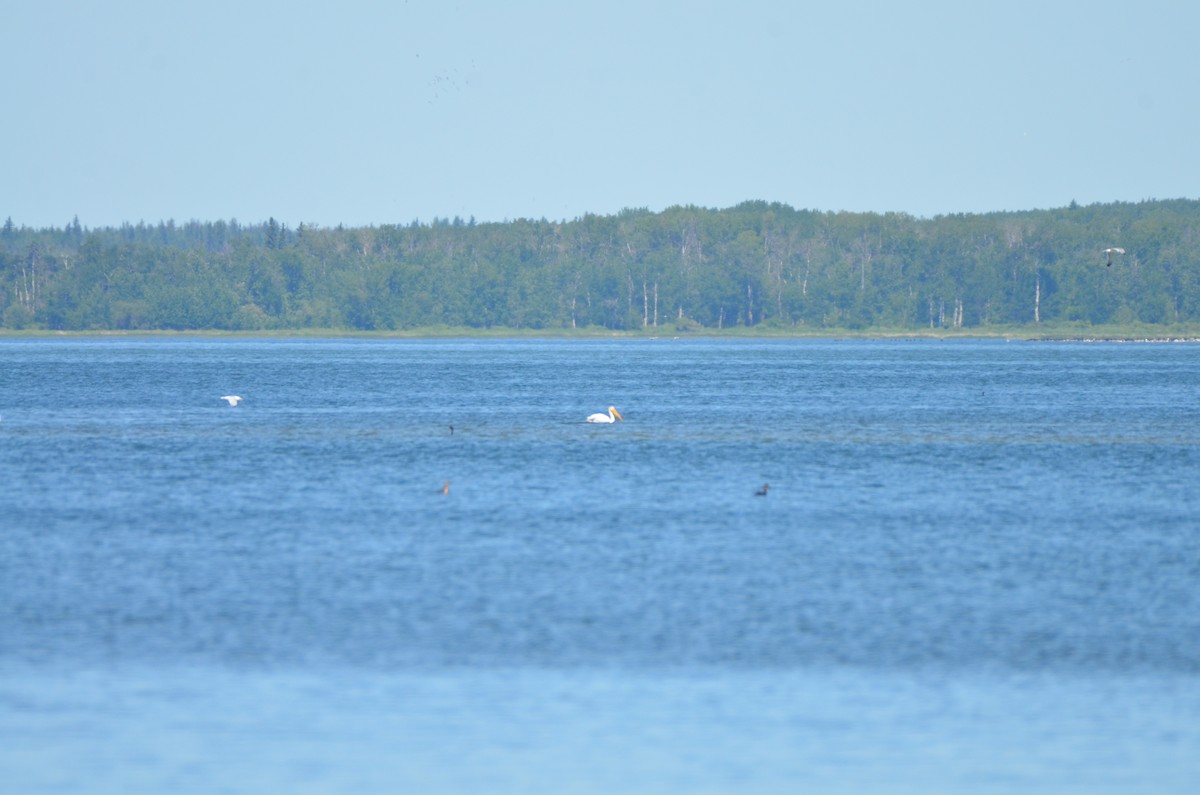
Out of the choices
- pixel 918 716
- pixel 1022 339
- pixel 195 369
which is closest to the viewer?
pixel 918 716

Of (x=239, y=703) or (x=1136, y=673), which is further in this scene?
(x=1136, y=673)

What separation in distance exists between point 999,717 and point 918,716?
0.77 metres

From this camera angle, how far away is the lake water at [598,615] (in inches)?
573

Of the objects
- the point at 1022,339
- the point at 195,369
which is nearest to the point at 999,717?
the point at 195,369

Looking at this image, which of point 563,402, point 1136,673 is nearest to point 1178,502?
point 1136,673

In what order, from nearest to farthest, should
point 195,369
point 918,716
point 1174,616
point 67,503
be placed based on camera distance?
point 918,716 → point 1174,616 → point 67,503 → point 195,369

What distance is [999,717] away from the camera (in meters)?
15.9

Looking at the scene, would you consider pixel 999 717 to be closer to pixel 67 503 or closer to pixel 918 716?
pixel 918 716

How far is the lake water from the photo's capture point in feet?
47.7

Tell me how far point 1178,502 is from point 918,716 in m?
19.1

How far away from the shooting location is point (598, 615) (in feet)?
67.7

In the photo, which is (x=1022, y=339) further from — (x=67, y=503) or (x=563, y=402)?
(x=67, y=503)

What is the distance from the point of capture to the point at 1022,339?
190 metres

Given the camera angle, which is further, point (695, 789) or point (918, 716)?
point (918, 716)
